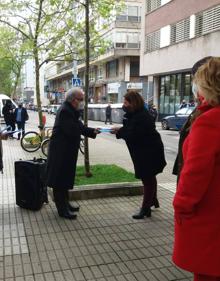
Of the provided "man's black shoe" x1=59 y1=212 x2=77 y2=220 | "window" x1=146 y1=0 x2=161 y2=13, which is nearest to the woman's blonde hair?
"man's black shoe" x1=59 y1=212 x2=77 y2=220

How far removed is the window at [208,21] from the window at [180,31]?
59.8 inches

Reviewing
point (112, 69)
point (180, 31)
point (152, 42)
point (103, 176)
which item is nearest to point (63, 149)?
point (103, 176)

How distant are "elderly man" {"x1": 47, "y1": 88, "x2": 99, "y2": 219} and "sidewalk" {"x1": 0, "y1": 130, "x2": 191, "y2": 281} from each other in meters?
0.36

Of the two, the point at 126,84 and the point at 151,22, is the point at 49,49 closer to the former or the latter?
A: the point at 151,22

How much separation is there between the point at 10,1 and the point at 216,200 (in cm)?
1408

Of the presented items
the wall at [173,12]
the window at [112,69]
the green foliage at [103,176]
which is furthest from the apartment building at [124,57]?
the green foliage at [103,176]

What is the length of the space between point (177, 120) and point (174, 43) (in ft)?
33.3

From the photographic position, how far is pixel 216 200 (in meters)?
2.47

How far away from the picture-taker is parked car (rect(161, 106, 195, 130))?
24350 mm

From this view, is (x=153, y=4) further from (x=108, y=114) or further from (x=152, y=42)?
(x=108, y=114)

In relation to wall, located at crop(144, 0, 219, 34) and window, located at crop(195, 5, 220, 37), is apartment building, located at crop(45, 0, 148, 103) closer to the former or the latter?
wall, located at crop(144, 0, 219, 34)

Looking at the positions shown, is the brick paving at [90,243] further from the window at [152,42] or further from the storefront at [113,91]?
the storefront at [113,91]

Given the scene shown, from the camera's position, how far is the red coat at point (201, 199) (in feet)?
7.85

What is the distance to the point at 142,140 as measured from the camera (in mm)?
5629
